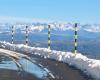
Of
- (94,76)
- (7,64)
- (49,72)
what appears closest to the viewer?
(94,76)

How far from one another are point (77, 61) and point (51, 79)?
4228 mm

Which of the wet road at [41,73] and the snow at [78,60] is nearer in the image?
the wet road at [41,73]

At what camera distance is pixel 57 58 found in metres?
19.5

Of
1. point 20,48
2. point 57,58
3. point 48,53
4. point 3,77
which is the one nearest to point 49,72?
point 3,77

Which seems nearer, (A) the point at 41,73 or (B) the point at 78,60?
(A) the point at 41,73

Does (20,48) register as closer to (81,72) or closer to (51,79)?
(81,72)

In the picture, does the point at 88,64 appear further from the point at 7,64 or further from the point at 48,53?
the point at 48,53

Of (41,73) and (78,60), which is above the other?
(41,73)

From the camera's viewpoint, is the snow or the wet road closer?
the wet road

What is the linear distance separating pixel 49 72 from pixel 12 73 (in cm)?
114

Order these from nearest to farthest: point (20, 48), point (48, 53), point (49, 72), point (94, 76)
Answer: point (94, 76)
point (49, 72)
point (48, 53)
point (20, 48)

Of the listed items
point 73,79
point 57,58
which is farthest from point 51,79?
→ point 57,58

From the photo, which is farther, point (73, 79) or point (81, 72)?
point (81, 72)

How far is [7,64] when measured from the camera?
16094 mm
